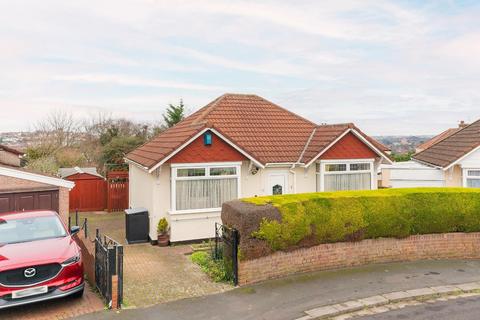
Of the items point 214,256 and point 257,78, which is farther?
point 257,78

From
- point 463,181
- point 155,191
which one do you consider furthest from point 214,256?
point 463,181

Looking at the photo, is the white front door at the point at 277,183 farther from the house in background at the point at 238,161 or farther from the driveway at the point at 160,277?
the driveway at the point at 160,277

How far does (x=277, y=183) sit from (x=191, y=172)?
12.0 ft

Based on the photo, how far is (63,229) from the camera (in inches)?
365

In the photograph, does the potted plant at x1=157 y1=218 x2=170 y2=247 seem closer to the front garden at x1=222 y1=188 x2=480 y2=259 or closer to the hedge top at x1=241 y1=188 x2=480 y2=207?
the front garden at x1=222 y1=188 x2=480 y2=259

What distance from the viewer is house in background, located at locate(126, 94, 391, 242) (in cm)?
1319

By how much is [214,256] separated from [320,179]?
234 inches

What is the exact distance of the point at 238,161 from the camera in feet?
45.6

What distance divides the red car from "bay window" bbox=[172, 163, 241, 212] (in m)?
4.62

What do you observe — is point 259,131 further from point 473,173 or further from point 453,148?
point 473,173

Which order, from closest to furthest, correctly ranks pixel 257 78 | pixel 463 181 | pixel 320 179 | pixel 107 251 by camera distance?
pixel 107 251, pixel 320 179, pixel 463 181, pixel 257 78

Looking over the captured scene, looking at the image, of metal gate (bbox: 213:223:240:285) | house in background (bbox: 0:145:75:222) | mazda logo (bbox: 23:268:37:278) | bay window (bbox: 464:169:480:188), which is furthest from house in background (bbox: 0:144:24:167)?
Result: bay window (bbox: 464:169:480:188)

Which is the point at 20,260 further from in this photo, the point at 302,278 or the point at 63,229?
the point at 302,278

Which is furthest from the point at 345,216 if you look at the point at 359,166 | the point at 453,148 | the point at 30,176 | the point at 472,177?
the point at 30,176
